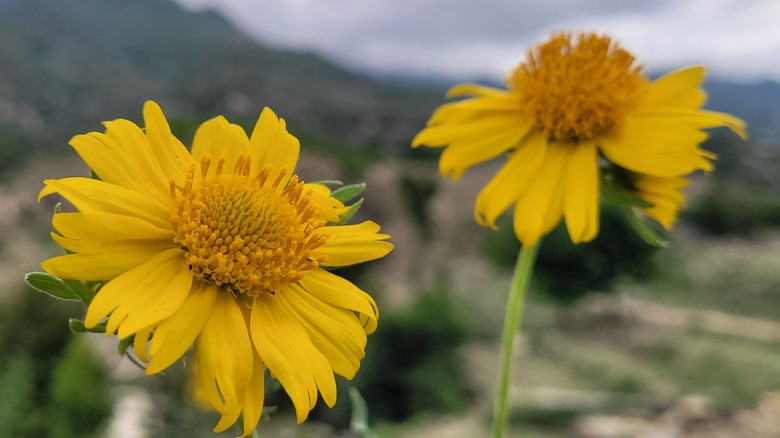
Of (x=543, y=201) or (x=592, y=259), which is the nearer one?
(x=543, y=201)

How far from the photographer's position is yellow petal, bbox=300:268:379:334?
59 cm

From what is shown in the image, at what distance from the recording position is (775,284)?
6.86 metres

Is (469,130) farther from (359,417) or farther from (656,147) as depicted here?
(359,417)

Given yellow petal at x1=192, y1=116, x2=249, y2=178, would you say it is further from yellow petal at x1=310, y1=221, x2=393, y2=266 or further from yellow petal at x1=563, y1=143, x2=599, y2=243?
yellow petal at x1=563, y1=143, x2=599, y2=243

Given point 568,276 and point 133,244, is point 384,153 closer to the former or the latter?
point 568,276

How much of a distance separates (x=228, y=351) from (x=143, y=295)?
0.08 m

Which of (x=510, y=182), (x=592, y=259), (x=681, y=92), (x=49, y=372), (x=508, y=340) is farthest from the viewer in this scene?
(x=592, y=259)

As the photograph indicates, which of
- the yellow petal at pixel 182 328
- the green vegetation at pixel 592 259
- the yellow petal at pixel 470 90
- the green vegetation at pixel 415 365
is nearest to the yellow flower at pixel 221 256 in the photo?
the yellow petal at pixel 182 328

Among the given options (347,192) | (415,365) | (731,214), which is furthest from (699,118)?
(731,214)

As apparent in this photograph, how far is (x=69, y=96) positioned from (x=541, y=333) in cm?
719

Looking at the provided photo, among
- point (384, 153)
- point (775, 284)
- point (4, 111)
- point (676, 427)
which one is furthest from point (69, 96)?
point (775, 284)

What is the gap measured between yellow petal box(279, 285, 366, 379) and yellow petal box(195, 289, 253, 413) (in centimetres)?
7

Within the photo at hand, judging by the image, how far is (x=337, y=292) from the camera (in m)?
0.60

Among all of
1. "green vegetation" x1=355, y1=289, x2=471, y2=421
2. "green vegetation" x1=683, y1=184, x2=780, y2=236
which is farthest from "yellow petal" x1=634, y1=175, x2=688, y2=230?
"green vegetation" x1=683, y1=184, x2=780, y2=236
